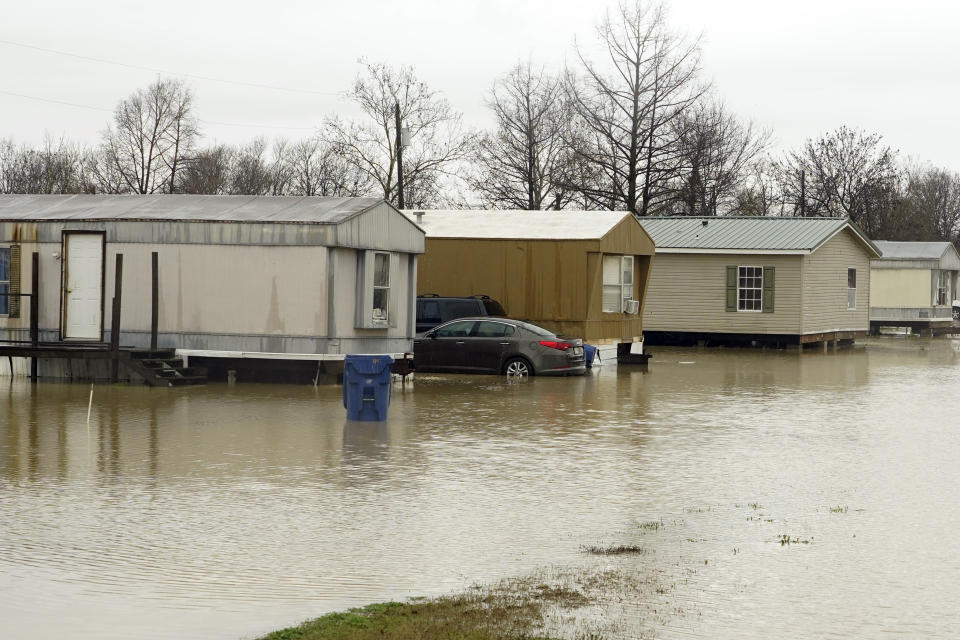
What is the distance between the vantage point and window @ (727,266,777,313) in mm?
42406

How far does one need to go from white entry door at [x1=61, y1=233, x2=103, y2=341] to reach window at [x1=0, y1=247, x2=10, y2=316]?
1.25m

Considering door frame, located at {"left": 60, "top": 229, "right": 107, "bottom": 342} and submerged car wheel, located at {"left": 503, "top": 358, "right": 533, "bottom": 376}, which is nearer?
door frame, located at {"left": 60, "top": 229, "right": 107, "bottom": 342}

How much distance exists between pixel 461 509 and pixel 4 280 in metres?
17.5

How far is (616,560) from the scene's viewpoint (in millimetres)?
9281

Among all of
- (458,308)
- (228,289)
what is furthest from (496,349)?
(228,289)

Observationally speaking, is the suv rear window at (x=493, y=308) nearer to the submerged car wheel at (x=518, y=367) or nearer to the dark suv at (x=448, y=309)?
the dark suv at (x=448, y=309)

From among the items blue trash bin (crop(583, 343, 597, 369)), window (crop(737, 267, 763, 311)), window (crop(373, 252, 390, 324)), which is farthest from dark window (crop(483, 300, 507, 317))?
window (crop(737, 267, 763, 311))

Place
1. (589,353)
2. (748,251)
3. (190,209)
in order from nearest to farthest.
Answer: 1. (190,209)
2. (589,353)
3. (748,251)

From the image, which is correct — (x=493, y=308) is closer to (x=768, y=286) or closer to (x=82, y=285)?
(x=82, y=285)

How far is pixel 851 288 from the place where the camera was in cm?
4691

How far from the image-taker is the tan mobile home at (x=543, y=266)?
1259 inches

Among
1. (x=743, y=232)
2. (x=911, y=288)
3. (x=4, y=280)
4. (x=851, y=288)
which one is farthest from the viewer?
(x=911, y=288)

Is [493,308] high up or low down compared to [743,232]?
down

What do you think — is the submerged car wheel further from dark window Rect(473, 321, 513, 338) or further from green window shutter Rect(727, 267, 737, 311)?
green window shutter Rect(727, 267, 737, 311)
